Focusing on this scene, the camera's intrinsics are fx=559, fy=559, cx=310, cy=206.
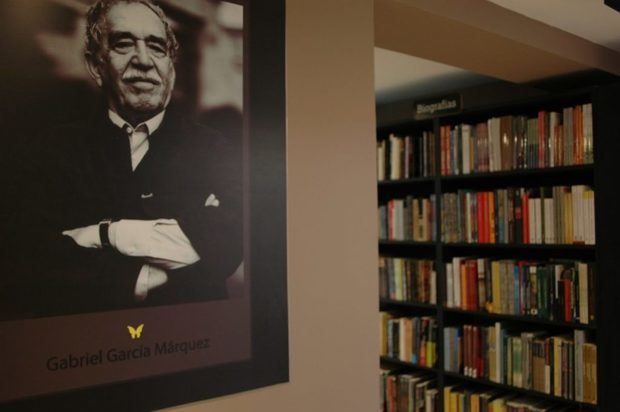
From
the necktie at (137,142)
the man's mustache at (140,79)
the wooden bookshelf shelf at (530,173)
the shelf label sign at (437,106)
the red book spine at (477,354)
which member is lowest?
the red book spine at (477,354)

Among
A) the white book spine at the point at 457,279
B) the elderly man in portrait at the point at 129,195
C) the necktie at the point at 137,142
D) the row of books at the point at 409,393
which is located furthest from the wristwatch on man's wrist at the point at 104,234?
the row of books at the point at 409,393

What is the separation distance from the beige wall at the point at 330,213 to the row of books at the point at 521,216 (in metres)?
1.61

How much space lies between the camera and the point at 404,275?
365 centimetres

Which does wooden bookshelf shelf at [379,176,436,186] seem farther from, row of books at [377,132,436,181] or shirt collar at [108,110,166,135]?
shirt collar at [108,110,166,135]

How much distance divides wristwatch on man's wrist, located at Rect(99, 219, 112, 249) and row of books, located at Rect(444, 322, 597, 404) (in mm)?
2505

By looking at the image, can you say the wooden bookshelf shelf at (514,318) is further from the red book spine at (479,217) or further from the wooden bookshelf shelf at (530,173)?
the wooden bookshelf shelf at (530,173)

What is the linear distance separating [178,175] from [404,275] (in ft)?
8.41

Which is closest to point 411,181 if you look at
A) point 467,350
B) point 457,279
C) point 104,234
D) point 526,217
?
point 457,279

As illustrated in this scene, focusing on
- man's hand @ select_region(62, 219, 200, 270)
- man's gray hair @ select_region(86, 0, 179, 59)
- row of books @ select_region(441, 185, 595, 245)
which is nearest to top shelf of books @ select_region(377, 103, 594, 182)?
row of books @ select_region(441, 185, 595, 245)

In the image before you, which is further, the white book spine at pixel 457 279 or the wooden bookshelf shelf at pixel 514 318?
the white book spine at pixel 457 279

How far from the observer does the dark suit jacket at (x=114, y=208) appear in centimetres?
113

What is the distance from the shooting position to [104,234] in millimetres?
1206

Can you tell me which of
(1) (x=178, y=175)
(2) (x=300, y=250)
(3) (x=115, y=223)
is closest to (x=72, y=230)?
(3) (x=115, y=223)

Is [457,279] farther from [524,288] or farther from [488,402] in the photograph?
[488,402]
